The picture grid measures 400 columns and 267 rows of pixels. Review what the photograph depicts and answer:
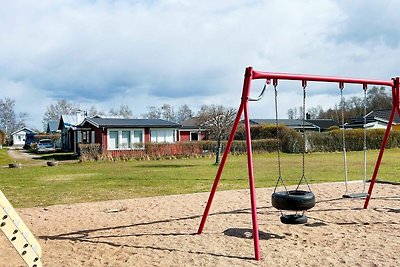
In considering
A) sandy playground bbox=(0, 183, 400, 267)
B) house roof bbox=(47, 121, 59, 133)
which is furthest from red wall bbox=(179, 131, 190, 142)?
house roof bbox=(47, 121, 59, 133)

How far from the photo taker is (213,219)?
7117 mm

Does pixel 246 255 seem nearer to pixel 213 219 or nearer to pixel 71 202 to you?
pixel 213 219

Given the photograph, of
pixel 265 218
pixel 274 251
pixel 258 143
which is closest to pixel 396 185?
pixel 265 218

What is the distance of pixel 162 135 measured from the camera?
30.8 meters

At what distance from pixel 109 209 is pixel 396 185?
25.5 ft

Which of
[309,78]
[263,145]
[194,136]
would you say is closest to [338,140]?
[263,145]

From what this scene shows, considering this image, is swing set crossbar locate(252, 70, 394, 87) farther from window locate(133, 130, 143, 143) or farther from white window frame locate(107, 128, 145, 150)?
window locate(133, 130, 143, 143)

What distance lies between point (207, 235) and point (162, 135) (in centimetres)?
2502

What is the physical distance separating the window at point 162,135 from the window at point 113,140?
2.90 m

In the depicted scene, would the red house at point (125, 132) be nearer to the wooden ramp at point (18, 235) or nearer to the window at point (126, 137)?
the window at point (126, 137)

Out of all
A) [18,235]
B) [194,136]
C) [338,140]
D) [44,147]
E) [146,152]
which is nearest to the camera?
[18,235]

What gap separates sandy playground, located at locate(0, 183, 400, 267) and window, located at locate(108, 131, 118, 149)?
19544 millimetres

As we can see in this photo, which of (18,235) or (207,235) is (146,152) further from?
(18,235)

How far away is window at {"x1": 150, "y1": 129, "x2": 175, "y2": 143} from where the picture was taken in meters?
30.4
